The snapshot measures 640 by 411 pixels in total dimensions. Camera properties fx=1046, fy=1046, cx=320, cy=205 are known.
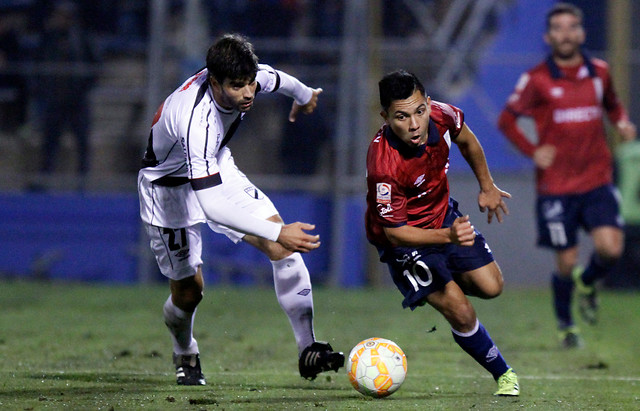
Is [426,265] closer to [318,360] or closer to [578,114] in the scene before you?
[318,360]

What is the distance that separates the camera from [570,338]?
27.3ft

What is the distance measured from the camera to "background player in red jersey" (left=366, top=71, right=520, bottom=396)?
17.3ft

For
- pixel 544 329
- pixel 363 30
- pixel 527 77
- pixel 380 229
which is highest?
pixel 363 30

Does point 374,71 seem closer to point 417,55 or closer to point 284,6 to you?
point 417,55

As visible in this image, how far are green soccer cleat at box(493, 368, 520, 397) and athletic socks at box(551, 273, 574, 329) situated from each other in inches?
121

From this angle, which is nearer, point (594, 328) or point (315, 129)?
point (594, 328)

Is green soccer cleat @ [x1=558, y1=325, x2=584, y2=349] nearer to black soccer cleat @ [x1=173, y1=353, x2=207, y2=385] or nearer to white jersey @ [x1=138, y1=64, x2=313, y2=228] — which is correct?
white jersey @ [x1=138, y1=64, x2=313, y2=228]

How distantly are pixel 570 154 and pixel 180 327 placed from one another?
4515 mm

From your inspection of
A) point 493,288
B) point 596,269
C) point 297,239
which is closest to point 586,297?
point 596,269

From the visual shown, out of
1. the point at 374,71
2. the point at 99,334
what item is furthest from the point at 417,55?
the point at 99,334

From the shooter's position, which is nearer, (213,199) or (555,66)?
(213,199)

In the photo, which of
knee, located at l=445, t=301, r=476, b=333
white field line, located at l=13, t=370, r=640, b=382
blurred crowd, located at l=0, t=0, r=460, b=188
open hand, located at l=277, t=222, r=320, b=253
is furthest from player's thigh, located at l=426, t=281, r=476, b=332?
blurred crowd, located at l=0, t=0, r=460, b=188

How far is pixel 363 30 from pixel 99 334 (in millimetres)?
7372

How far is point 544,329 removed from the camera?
9719 millimetres
